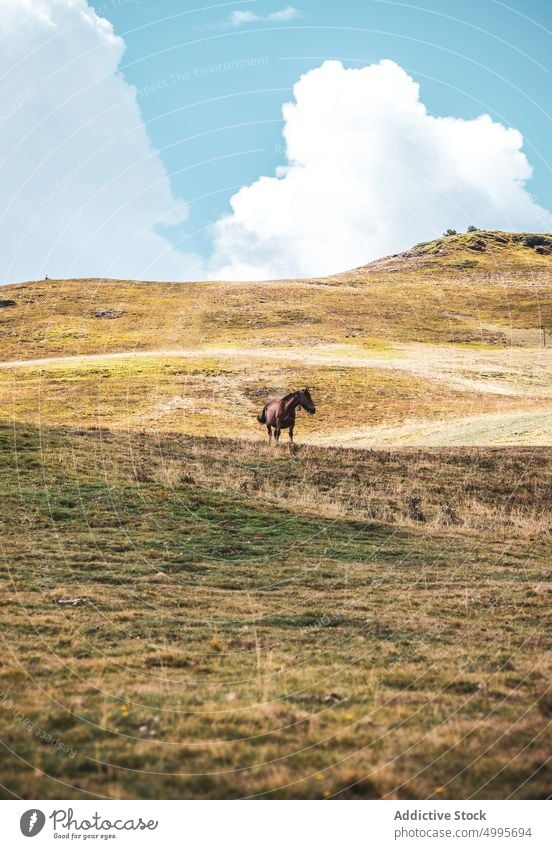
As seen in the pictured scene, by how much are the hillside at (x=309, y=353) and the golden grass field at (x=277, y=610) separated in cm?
175

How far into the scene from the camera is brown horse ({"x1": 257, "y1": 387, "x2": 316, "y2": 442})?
36.6 metres

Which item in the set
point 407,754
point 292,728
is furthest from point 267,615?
point 407,754

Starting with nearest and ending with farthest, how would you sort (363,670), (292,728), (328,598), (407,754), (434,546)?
(407,754), (292,728), (363,670), (328,598), (434,546)

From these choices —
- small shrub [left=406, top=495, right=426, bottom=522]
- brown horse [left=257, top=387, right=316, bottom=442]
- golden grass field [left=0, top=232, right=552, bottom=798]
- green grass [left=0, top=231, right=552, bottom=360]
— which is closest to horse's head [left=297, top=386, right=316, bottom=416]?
brown horse [left=257, top=387, right=316, bottom=442]

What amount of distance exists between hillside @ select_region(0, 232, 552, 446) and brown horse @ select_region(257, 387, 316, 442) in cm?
845

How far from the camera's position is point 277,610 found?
12.9m

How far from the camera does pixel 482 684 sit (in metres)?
8.73

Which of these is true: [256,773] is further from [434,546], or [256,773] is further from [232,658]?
[434,546]

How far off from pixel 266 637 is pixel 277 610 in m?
1.75

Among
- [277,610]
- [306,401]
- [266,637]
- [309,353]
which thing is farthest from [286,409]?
[309,353]

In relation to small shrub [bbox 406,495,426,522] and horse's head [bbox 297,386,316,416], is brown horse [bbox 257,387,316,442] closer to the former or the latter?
horse's head [bbox 297,386,316,416]

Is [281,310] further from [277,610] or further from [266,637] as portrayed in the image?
[266,637]

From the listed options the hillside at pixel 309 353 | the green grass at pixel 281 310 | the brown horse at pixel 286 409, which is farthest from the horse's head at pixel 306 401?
the green grass at pixel 281 310

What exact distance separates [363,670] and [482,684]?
5.36 ft
